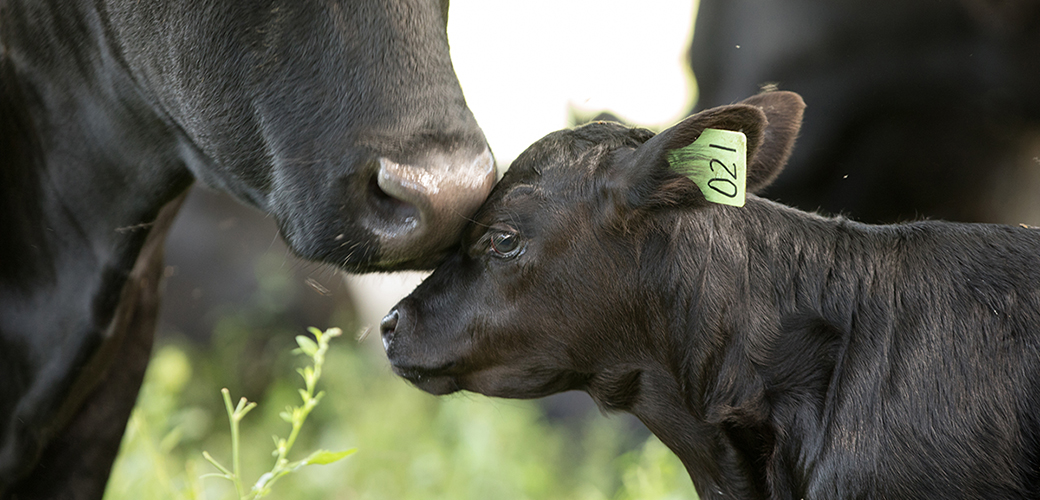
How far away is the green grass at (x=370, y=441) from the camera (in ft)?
12.5

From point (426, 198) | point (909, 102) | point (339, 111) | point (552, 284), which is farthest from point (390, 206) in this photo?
point (909, 102)

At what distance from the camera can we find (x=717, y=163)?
1.81 m

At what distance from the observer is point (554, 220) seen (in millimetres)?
2039

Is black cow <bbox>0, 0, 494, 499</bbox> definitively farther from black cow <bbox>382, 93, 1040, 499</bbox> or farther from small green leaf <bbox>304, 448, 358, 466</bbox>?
small green leaf <bbox>304, 448, 358, 466</bbox>

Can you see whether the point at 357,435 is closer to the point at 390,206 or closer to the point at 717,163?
the point at 390,206

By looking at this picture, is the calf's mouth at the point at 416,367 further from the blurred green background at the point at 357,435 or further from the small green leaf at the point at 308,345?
the blurred green background at the point at 357,435

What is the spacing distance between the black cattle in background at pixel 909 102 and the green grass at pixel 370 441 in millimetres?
1395

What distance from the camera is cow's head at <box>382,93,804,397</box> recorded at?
2.03m

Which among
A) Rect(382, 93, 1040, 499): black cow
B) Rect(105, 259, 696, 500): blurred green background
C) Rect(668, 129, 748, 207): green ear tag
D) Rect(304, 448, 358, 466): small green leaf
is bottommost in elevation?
Rect(105, 259, 696, 500): blurred green background

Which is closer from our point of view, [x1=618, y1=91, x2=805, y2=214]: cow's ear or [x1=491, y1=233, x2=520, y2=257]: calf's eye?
[x1=618, y1=91, x2=805, y2=214]: cow's ear

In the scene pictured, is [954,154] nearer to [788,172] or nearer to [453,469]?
[788,172]

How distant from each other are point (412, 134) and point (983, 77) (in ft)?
7.95

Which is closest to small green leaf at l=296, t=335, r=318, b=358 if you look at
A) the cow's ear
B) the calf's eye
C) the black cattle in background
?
the calf's eye

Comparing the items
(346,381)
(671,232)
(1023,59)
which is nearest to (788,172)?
(1023,59)
